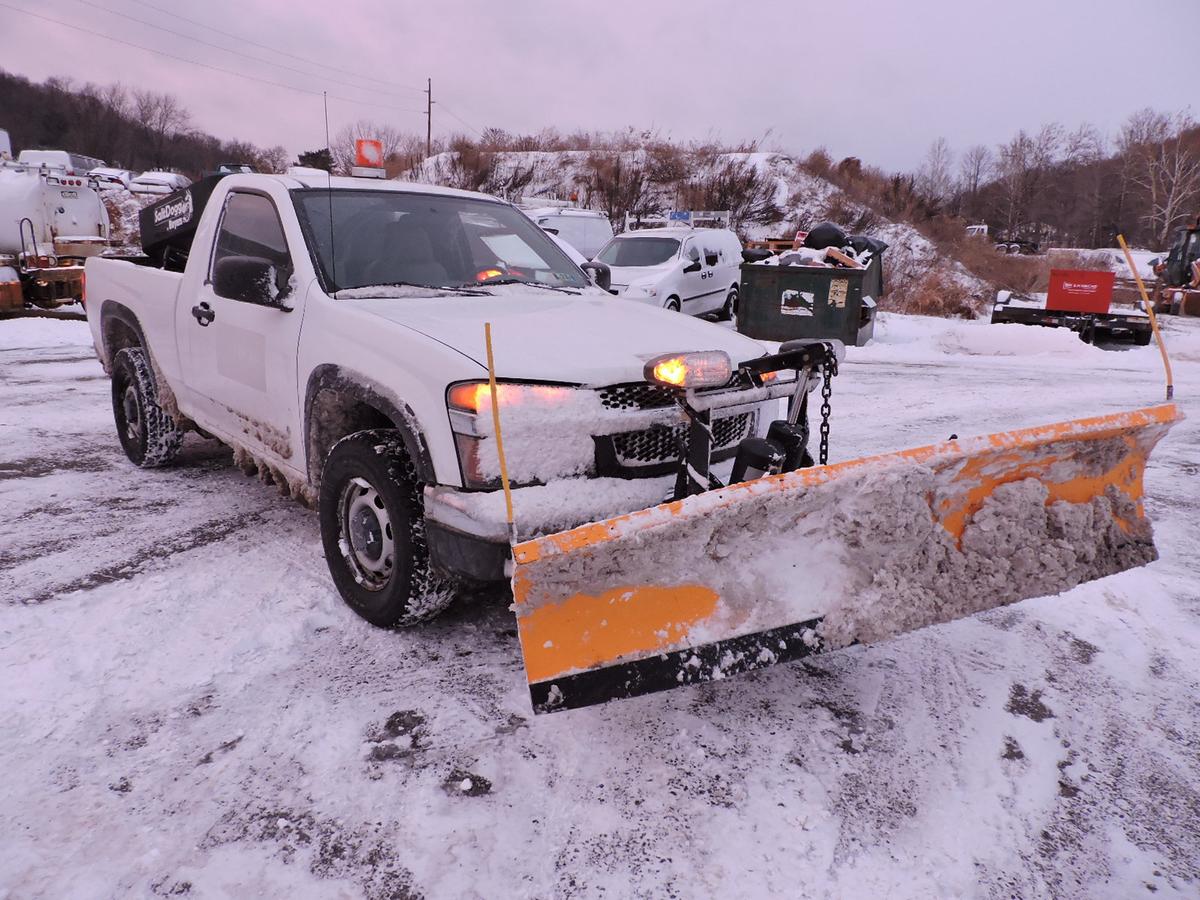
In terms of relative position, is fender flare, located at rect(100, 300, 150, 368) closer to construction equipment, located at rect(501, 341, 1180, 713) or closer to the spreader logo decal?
the spreader logo decal

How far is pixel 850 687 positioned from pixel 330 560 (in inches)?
85.3

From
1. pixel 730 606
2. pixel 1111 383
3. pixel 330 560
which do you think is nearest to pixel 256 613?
pixel 330 560

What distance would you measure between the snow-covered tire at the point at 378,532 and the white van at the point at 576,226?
45.4 ft

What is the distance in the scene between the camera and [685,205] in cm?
3350

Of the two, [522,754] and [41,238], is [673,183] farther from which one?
[522,754]

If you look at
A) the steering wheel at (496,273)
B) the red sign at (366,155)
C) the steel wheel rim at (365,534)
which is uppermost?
the red sign at (366,155)

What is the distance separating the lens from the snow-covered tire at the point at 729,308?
50.0 feet

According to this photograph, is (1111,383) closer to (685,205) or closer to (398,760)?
(398,760)

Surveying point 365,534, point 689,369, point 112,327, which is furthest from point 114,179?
point 689,369

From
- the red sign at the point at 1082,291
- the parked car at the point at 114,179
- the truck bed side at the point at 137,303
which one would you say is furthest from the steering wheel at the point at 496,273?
the parked car at the point at 114,179

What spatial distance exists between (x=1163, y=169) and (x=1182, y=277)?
44.1 m

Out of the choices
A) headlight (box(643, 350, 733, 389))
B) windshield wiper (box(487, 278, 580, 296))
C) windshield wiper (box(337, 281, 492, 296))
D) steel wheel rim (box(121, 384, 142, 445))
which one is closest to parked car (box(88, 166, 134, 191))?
steel wheel rim (box(121, 384, 142, 445))

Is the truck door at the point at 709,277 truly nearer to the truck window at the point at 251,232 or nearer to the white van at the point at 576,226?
the white van at the point at 576,226

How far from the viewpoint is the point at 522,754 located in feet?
8.13
